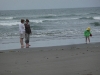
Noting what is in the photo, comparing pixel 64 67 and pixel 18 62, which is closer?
pixel 64 67

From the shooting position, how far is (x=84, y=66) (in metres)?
6.15

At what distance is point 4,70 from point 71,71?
1523 mm

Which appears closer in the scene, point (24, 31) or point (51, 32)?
point (24, 31)

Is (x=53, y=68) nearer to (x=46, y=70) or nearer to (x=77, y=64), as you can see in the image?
(x=46, y=70)

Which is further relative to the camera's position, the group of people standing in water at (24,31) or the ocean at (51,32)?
the ocean at (51,32)

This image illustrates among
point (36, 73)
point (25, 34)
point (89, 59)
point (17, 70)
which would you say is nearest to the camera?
point (36, 73)

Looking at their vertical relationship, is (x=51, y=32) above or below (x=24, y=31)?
below

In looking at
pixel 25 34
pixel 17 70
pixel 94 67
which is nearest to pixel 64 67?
pixel 94 67

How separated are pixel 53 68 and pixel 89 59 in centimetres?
136

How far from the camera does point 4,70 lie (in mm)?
6125

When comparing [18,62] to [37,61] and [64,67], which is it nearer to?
[37,61]

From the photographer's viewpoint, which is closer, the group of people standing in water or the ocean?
the group of people standing in water

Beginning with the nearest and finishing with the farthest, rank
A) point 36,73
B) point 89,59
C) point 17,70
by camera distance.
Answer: point 36,73, point 17,70, point 89,59

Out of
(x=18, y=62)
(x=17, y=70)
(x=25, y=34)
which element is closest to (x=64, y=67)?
(x=17, y=70)
